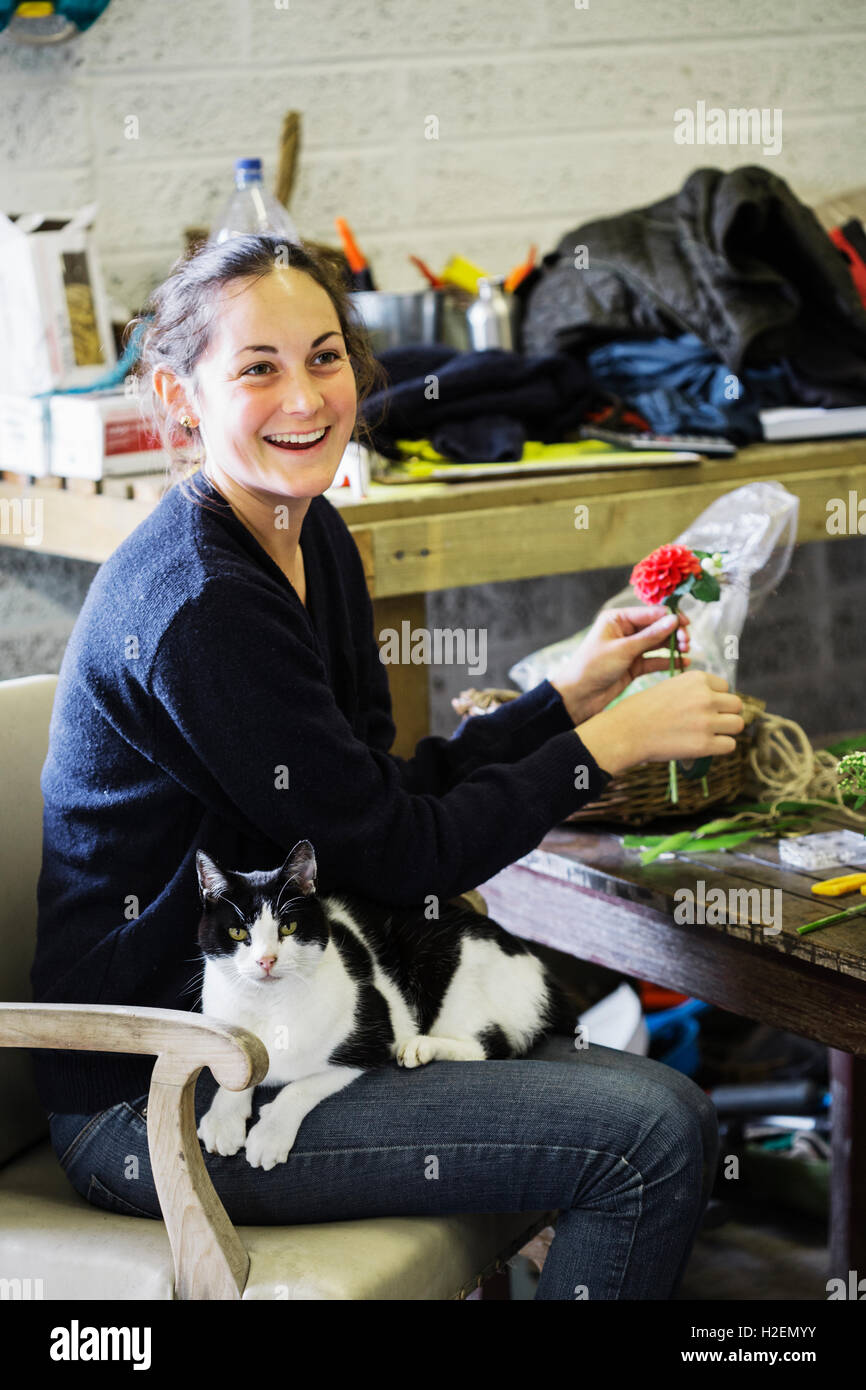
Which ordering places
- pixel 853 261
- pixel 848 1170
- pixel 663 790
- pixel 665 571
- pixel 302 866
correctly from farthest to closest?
pixel 853 261 < pixel 848 1170 < pixel 663 790 < pixel 665 571 < pixel 302 866

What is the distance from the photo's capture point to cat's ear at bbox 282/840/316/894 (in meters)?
1.23

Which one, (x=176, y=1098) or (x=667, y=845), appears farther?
(x=667, y=845)

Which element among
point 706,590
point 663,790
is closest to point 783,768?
point 663,790

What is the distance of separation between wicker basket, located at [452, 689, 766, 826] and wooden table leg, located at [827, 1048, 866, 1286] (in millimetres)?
394

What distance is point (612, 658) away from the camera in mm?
1533

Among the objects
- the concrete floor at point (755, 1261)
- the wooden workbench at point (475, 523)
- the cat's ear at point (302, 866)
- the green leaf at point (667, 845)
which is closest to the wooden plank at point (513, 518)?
the wooden workbench at point (475, 523)

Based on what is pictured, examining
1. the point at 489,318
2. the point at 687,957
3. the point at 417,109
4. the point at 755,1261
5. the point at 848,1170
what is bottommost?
the point at 755,1261

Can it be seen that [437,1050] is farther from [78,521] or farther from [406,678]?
[78,521]

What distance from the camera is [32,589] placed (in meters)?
2.32

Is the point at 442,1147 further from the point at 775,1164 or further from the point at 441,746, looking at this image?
the point at 775,1164

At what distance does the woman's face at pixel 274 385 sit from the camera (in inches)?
50.9

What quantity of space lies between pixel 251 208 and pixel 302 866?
1.31 meters

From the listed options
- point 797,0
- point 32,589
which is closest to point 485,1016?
point 32,589

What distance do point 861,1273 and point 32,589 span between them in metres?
1.49
